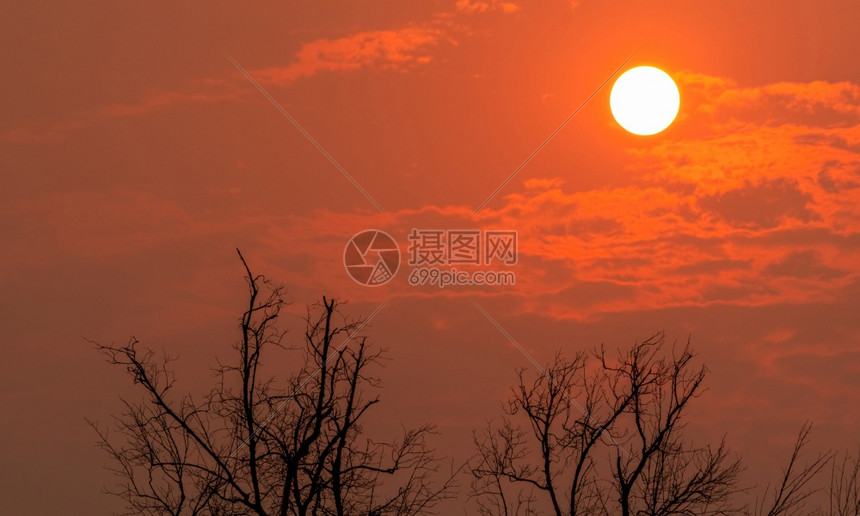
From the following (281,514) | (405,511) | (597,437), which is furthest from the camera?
(597,437)

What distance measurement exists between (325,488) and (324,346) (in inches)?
106

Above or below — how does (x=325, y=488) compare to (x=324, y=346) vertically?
below

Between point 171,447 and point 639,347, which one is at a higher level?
point 639,347

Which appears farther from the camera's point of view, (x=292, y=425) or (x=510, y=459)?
(x=510, y=459)

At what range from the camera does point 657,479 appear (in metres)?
19.7

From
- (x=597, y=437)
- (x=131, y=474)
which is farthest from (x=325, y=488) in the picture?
(x=597, y=437)

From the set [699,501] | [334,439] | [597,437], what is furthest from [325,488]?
[699,501]

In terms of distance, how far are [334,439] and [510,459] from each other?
5.46 metres

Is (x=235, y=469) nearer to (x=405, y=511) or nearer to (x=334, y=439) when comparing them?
(x=334, y=439)

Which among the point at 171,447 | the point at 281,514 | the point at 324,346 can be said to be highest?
Answer: the point at 324,346

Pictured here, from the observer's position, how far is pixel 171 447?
18.0m

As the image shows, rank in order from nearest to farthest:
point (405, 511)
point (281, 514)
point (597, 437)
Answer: point (281, 514), point (405, 511), point (597, 437)

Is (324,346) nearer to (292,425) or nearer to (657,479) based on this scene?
(292,425)

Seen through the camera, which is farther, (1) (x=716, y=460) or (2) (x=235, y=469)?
(1) (x=716, y=460)
